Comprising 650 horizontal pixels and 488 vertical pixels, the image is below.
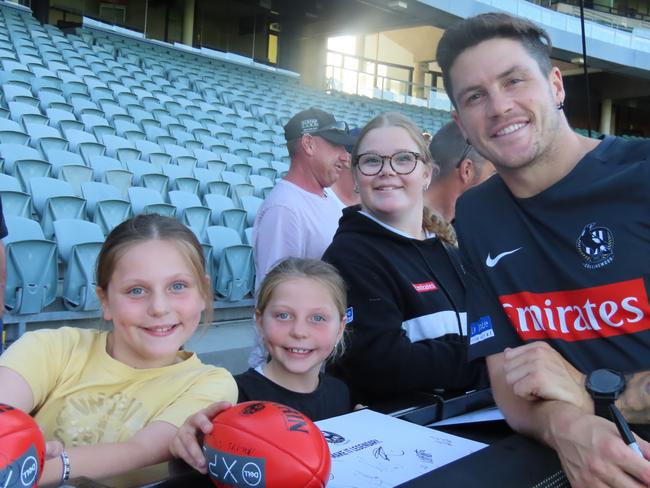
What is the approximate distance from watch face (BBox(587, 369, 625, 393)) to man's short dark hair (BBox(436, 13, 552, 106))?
732 millimetres

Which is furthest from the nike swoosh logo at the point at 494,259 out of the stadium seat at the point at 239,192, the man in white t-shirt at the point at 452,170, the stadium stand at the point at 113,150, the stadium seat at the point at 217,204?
the stadium seat at the point at 239,192

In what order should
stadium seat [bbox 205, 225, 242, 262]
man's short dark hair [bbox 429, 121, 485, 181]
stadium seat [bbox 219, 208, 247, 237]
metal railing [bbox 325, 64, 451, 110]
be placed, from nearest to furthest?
man's short dark hair [bbox 429, 121, 485, 181]
stadium seat [bbox 205, 225, 242, 262]
stadium seat [bbox 219, 208, 247, 237]
metal railing [bbox 325, 64, 451, 110]

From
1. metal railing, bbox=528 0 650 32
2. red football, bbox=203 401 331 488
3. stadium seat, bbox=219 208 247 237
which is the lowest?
red football, bbox=203 401 331 488

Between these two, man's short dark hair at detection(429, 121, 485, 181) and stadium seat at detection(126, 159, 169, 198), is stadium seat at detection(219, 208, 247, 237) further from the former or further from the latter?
man's short dark hair at detection(429, 121, 485, 181)

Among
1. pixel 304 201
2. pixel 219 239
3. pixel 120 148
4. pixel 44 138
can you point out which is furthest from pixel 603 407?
pixel 120 148

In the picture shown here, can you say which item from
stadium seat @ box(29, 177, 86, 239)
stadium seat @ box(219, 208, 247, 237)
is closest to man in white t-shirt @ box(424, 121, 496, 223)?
stadium seat @ box(29, 177, 86, 239)

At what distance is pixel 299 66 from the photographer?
22625mm

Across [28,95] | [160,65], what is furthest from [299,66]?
[28,95]

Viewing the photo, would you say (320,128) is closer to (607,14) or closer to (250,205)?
(250,205)

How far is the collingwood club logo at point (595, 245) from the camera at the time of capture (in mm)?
1251

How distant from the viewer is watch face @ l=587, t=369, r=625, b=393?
110cm

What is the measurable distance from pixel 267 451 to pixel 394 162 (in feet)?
4.78

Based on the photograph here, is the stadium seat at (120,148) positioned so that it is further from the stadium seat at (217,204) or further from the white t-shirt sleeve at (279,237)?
the white t-shirt sleeve at (279,237)

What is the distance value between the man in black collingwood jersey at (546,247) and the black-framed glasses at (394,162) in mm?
487
